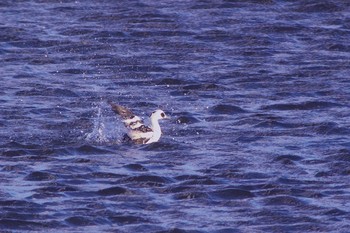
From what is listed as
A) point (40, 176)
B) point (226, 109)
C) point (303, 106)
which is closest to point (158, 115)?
point (226, 109)

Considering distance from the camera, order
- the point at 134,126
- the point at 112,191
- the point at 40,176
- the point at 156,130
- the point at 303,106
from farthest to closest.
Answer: the point at 303,106 → the point at 156,130 → the point at 134,126 → the point at 40,176 → the point at 112,191

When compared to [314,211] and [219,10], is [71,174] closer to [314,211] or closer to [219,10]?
[314,211]

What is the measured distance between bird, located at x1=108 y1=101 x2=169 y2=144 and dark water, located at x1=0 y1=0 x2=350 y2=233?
16 centimetres

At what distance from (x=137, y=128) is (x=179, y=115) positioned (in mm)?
1823

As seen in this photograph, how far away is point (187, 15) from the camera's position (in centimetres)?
2930

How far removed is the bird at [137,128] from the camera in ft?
67.7

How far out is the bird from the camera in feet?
67.7

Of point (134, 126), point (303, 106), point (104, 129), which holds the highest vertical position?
point (134, 126)

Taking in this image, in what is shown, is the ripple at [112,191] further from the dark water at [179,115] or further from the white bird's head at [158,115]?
the white bird's head at [158,115]

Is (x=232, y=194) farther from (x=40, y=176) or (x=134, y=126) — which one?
(x=134, y=126)

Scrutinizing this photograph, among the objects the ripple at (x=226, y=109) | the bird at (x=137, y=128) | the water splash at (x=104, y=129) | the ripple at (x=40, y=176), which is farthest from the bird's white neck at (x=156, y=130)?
the ripple at (x=40, y=176)

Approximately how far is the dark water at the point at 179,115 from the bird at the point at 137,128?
0.53 feet

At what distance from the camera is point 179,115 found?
22.4 meters

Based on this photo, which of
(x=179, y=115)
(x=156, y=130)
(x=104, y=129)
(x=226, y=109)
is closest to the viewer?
(x=156, y=130)
